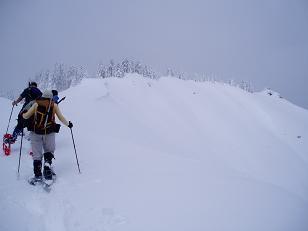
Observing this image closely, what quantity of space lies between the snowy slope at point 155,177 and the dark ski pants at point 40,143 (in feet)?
3.09

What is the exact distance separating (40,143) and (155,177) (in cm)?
381

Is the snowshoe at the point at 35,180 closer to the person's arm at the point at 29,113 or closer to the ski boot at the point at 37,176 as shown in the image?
the ski boot at the point at 37,176

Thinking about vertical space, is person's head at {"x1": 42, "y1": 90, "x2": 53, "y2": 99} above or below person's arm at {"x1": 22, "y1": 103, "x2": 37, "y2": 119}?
above

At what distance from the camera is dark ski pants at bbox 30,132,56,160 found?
8.12 metres

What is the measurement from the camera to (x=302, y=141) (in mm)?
22047

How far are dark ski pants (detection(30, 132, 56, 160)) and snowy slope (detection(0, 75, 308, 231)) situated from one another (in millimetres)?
941

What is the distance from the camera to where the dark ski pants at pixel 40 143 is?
8117mm

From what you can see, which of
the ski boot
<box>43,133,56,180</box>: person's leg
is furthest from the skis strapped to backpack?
the ski boot

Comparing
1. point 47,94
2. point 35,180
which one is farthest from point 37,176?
point 47,94

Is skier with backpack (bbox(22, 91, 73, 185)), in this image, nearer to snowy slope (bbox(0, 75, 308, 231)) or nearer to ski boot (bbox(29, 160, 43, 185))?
ski boot (bbox(29, 160, 43, 185))

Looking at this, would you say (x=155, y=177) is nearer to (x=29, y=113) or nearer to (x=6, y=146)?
(x=29, y=113)

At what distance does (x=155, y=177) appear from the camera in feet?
25.8

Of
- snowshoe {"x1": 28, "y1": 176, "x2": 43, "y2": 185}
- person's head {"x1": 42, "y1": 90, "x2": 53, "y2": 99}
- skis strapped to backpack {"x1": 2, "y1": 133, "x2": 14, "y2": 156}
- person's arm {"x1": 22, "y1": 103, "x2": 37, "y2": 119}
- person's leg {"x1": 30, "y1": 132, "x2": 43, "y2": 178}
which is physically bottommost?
snowshoe {"x1": 28, "y1": 176, "x2": 43, "y2": 185}

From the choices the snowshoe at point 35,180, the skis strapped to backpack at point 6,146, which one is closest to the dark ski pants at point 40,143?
the snowshoe at point 35,180
